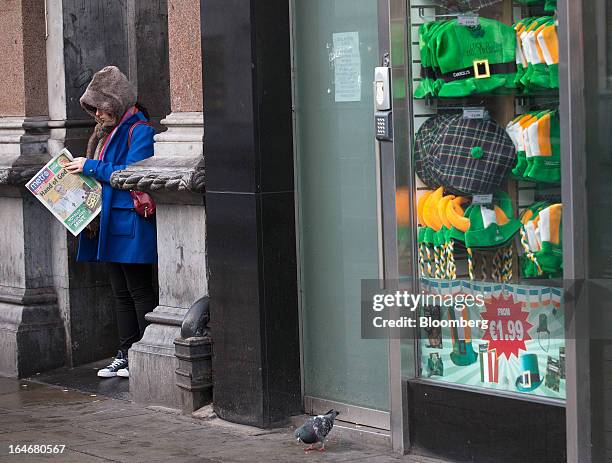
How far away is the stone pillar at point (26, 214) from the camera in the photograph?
9.55 metres

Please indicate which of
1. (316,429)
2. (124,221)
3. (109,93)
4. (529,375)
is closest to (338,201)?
(316,429)

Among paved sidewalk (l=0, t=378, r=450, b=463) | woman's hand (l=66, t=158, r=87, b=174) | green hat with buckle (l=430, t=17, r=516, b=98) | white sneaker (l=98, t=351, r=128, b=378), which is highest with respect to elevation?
green hat with buckle (l=430, t=17, r=516, b=98)

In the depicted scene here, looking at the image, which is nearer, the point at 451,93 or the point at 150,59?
the point at 451,93

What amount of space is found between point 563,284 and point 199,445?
232cm

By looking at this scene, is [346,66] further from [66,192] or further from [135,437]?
[66,192]

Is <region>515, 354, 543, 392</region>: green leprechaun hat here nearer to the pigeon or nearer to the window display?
the window display

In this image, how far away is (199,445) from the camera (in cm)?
717

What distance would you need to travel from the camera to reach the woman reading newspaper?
28.6 ft

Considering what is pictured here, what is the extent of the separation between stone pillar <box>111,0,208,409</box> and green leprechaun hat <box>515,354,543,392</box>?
7.89 feet

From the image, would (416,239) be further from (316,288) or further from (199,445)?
(199,445)

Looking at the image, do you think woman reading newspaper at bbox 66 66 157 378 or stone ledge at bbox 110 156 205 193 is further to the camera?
woman reading newspaper at bbox 66 66 157 378

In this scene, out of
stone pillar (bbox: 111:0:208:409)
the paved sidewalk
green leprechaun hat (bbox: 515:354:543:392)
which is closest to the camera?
green leprechaun hat (bbox: 515:354:543:392)

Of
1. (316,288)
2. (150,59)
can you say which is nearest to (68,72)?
(150,59)

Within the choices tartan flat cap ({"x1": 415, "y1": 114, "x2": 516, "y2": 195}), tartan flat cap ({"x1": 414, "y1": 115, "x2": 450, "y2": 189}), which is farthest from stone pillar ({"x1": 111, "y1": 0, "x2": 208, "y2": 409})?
tartan flat cap ({"x1": 415, "y1": 114, "x2": 516, "y2": 195})
